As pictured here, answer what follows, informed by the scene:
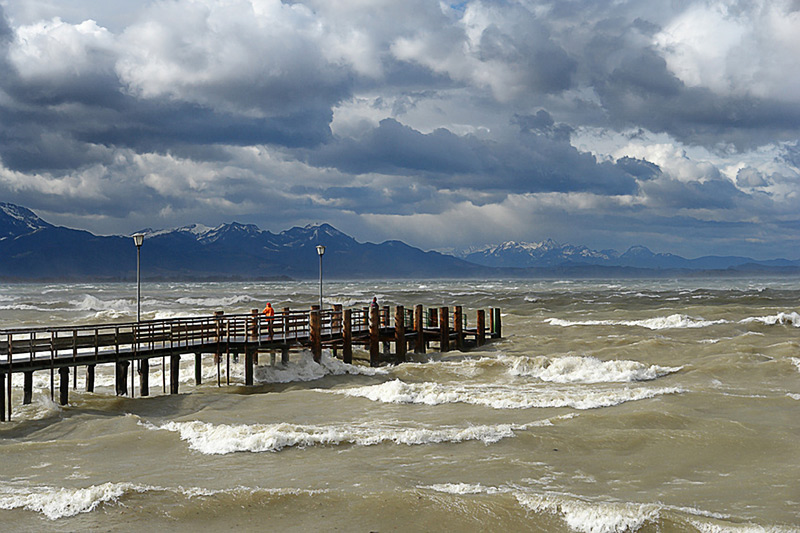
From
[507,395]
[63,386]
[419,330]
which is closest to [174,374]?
[63,386]

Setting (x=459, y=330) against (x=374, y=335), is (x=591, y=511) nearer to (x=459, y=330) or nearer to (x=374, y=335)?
(x=374, y=335)

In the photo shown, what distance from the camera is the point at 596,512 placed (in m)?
9.66

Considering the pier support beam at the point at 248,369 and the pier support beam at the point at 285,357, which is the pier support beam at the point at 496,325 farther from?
the pier support beam at the point at 248,369

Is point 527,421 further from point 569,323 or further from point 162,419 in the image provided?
point 569,323

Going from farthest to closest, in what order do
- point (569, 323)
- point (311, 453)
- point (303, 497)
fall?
point (569, 323)
point (311, 453)
point (303, 497)

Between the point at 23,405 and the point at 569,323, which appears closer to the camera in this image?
the point at 23,405

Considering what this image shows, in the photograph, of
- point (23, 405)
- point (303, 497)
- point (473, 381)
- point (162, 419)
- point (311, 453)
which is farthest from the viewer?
point (473, 381)

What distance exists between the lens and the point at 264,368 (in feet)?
80.9

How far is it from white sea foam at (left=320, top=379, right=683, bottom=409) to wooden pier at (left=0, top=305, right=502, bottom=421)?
433 cm

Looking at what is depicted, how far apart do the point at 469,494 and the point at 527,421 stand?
568 centimetres

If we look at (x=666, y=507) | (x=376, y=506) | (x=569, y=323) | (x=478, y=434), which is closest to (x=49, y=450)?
(x=376, y=506)

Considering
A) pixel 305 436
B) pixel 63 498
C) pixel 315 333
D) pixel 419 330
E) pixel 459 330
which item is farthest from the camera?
pixel 459 330

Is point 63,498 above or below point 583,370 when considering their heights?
above

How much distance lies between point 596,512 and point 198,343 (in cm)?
1621
